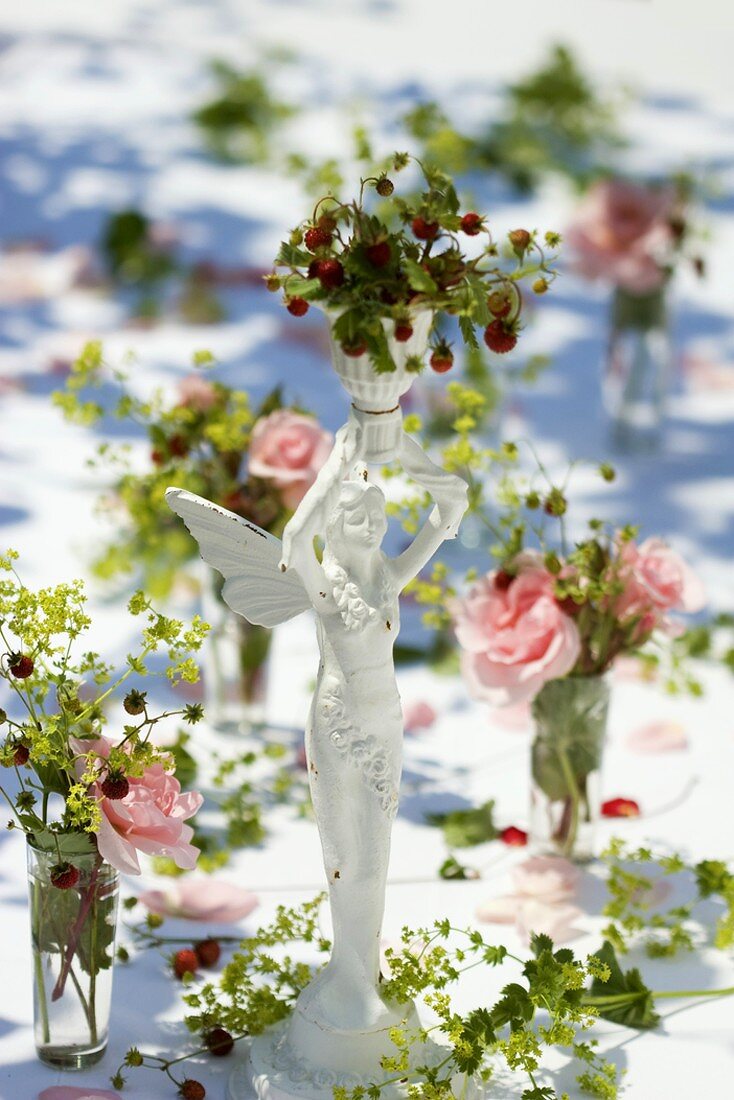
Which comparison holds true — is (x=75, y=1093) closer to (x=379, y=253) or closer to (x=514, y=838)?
(x=514, y=838)

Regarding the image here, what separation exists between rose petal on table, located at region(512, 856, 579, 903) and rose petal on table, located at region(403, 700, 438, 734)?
0.47 metres

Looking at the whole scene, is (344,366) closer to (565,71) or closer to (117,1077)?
(117,1077)

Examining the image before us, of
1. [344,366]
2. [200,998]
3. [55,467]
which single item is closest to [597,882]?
[200,998]

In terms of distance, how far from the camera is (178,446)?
8.79 feet

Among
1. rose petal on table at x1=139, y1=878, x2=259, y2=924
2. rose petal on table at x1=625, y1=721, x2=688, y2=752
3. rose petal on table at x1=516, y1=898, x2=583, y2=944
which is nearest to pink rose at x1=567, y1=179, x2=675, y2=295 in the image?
rose petal on table at x1=625, y1=721, x2=688, y2=752

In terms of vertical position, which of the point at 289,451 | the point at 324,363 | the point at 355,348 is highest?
the point at 324,363

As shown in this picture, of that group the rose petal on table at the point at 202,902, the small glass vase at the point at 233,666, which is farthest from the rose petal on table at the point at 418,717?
the rose petal on table at the point at 202,902

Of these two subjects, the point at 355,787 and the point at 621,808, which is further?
the point at 621,808

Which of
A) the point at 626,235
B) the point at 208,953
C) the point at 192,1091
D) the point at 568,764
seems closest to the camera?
the point at 192,1091

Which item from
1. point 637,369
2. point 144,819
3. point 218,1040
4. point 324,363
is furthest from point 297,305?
point 324,363

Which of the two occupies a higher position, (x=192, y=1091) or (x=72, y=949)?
(x=72, y=949)

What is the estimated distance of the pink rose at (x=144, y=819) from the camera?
1.89 m

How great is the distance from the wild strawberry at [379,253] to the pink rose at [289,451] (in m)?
0.88

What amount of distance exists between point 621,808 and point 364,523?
0.97m
